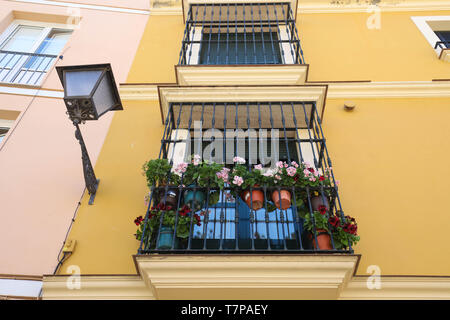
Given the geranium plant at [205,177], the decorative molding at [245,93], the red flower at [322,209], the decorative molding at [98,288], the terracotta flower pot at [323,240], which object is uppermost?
the decorative molding at [245,93]

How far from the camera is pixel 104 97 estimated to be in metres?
3.90

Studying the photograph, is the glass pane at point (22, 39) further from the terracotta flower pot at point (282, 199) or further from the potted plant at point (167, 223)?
the terracotta flower pot at point (282, 199)

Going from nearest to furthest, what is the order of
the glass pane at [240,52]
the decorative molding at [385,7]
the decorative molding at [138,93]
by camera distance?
1. the decorative molding at [138,93]
2. the glass pane at [240,52]
3. the decorative molding at [385,7]

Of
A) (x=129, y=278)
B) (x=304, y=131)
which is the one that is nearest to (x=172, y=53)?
(x=304, y=131)

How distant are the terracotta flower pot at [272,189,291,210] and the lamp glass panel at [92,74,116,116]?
2.01 m

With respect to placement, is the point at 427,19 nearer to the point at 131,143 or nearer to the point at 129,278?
the point at 131,143

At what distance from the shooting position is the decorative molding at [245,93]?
5074 mm

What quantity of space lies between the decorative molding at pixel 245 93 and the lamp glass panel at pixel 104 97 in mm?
1156

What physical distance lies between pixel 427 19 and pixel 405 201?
5.35m

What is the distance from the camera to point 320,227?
3.51m

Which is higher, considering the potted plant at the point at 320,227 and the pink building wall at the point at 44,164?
the pink building wall at the point at 44,164

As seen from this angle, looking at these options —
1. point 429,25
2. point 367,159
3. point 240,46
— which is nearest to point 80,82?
point 367,159

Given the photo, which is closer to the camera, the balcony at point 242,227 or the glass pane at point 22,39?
the balcony at point 242,227

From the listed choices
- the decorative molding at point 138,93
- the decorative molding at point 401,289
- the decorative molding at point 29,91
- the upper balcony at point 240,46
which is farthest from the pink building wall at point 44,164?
the decorative molding at point 401,289
